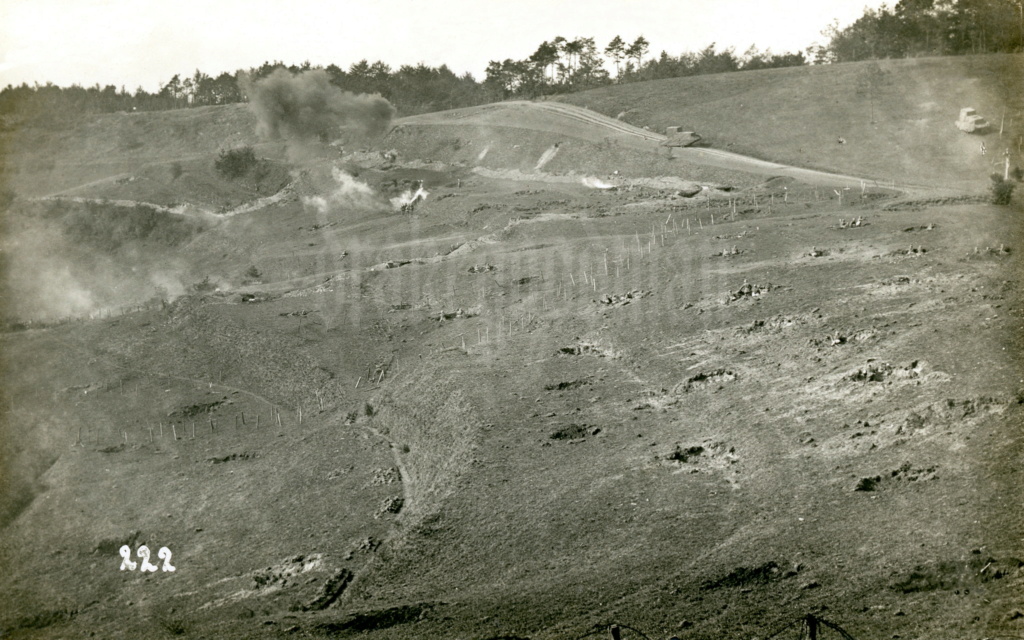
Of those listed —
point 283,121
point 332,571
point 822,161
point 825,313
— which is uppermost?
point 283,121

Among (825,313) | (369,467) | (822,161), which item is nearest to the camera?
(369,467)

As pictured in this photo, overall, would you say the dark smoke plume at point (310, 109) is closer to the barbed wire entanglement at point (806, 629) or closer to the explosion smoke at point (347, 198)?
the explosion smoke at point (347, 198)

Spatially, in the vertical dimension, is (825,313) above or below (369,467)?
above

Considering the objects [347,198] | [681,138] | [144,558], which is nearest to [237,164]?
[347,198]

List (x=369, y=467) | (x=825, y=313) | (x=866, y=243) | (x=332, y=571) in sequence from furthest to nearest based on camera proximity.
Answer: (x=866, y=243) < (x=825, y=313) < (x=369, y=467) < (x=332, y=571)

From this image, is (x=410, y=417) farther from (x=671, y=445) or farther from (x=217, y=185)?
(x=217, y=185)

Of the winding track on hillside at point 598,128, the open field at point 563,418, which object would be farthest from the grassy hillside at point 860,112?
the winding track on hillside at point 598,128

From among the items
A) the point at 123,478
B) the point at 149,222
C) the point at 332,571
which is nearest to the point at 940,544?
the point at 332,571
